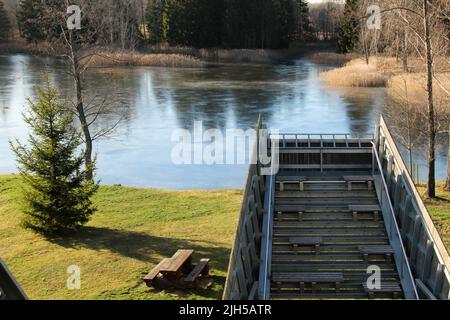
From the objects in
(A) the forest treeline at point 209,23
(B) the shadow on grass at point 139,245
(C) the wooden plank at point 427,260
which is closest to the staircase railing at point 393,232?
(C) the wooden plank at point 427,260

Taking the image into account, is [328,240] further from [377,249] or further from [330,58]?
[330,58]

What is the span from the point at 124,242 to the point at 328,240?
6.08 meters

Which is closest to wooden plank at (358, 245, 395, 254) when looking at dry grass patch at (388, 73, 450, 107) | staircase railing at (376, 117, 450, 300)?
staircase railing at (376, 117, 450, 300)

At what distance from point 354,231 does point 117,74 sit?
49.6m

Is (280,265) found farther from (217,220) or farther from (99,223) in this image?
(99,223)

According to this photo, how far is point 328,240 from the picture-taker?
43.2 ft

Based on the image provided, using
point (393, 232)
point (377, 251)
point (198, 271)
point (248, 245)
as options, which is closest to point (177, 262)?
point (198, 271)

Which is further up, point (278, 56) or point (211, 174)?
point (278, 56)

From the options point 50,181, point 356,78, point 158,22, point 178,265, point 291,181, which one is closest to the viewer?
point 178,265

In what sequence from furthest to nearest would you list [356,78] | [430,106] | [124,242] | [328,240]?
1. [356,78]
2. [430,106]
3. [124,242]
4. [328,240]

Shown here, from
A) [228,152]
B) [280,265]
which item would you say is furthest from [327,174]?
[228,152]

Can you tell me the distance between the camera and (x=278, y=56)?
84.6 meters

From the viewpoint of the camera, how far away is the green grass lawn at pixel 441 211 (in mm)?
16286

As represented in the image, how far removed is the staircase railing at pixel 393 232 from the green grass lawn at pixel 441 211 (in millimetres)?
2857
